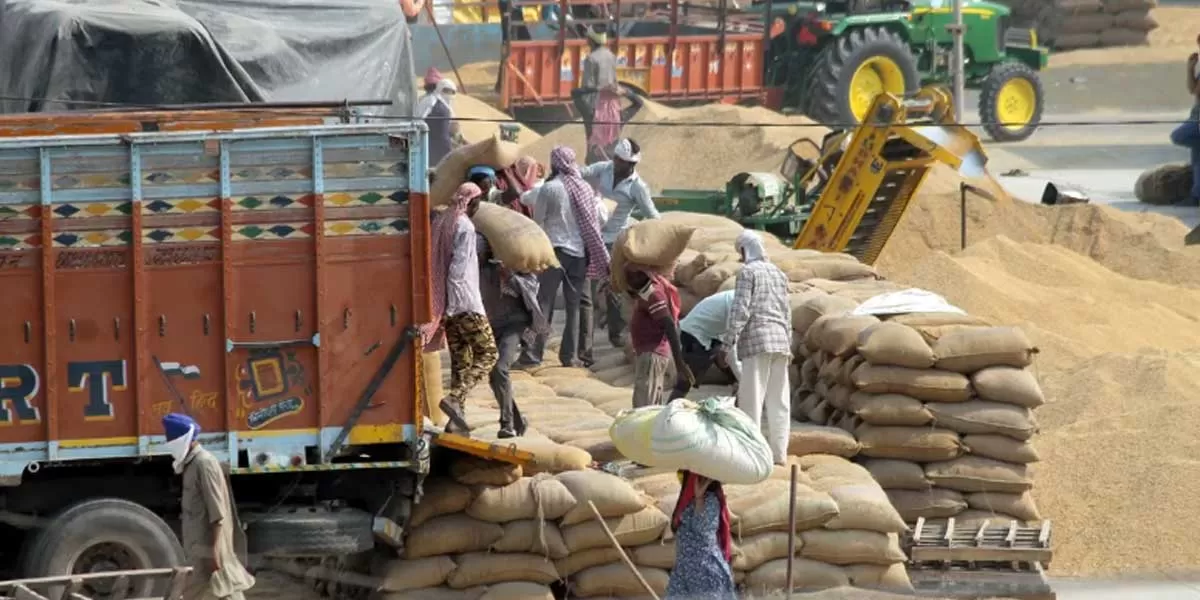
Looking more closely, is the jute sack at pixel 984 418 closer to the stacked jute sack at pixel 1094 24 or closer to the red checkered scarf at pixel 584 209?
the red checkered scarf at pixel 584 209

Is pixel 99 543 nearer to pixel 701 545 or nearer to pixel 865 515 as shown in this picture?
pixel 701 545

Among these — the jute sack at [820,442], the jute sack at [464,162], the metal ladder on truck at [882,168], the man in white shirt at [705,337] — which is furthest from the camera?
the metal ladder on truck at [882,168]

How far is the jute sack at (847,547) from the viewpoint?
36.3 ft

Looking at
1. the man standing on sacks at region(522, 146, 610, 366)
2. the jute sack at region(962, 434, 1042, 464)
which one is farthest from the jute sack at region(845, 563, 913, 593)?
the man standing on sacks at region(522, 146, 610, 366)

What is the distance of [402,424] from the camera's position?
10352 millimetres

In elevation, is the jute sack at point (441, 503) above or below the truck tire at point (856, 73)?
below

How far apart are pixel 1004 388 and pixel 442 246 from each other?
3.25m

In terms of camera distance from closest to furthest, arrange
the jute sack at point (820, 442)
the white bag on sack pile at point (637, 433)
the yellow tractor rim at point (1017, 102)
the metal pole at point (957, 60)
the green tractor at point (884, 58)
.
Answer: the white bag on sack pile at point (637, 433), the jute sack at point (820, 442), the metal pole at point (957, 60), the green tractor at point (884, 58), the yellow tractor rim at point (1017, 102)

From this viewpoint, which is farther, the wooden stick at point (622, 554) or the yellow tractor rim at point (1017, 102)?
the yellow tractor rim at point (1017, 102)

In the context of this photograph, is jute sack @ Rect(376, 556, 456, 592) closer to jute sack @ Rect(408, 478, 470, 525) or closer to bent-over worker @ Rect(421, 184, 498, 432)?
jute sack @ Rect(408, 478, 470, 525)

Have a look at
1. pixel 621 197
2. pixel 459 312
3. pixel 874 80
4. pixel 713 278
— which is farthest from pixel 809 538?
pixel 874 80

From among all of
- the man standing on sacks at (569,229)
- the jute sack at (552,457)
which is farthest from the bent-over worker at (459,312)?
the man standing on sacks at (569,229)

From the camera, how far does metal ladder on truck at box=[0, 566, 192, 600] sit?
875cm

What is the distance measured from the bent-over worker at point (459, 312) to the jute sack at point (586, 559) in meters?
0.82
